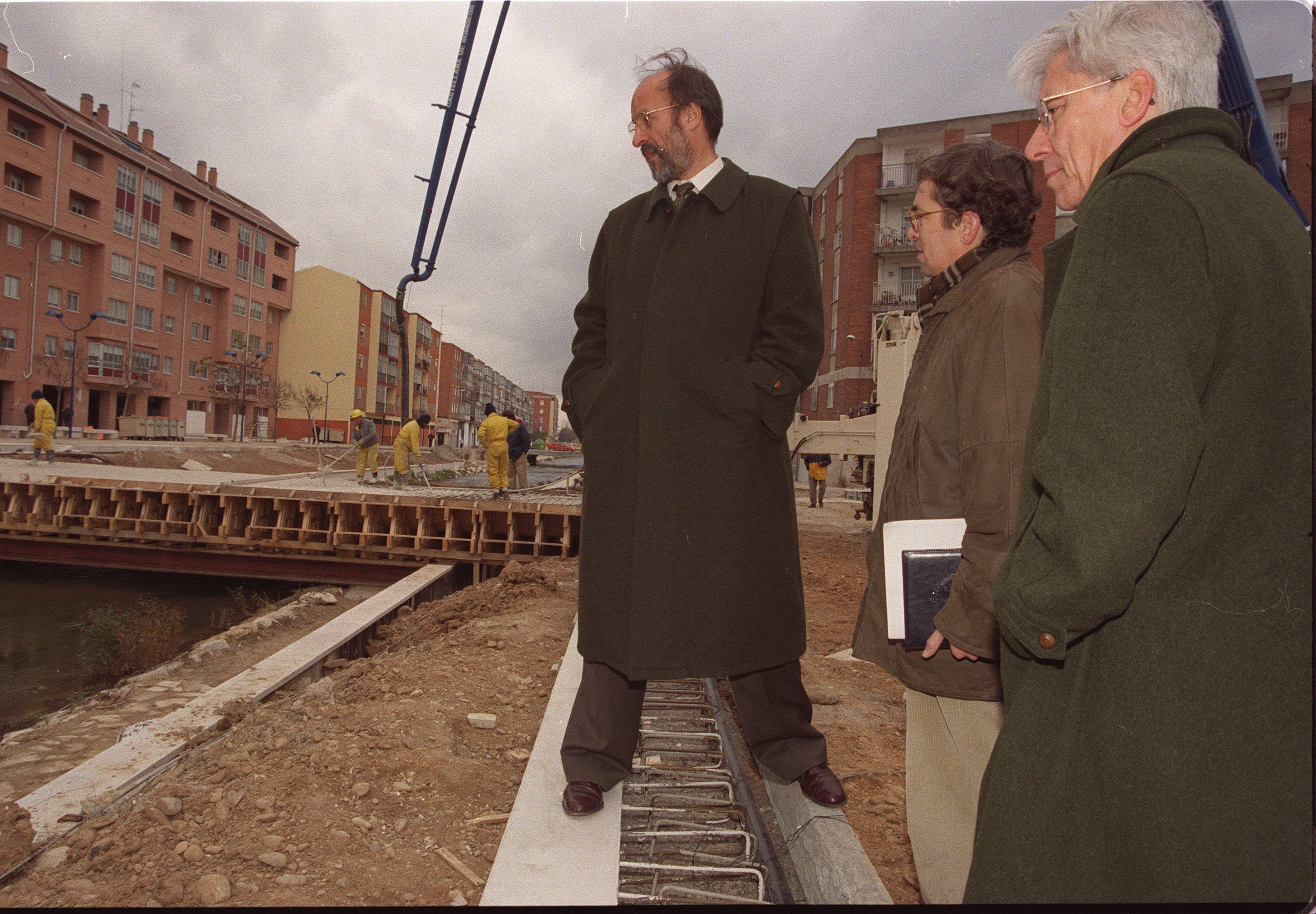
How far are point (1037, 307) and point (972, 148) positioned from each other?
1.50ft

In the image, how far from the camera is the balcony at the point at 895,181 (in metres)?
32.0

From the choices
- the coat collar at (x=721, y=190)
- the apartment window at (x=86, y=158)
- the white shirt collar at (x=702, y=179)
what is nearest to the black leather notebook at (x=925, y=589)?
the coat collar at (x=721, y=190)

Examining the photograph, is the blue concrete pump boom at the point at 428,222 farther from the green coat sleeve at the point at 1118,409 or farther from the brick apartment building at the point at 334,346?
the brick apartment building at the point at 334,346

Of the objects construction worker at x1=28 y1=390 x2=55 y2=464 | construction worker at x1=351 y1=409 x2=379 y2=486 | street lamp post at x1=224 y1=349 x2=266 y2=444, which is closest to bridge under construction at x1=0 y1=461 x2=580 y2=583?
construction worker at x1=351 y1=409 x2=379 y2=486

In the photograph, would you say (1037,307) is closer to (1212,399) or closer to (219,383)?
(1212,399)

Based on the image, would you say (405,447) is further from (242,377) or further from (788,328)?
(242,377)

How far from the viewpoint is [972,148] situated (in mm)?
1815

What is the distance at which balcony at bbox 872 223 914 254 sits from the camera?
107 feet

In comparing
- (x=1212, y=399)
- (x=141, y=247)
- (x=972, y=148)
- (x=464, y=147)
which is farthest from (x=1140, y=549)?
(x=141, y=247)

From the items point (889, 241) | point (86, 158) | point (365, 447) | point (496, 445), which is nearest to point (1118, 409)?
point (496, 445)

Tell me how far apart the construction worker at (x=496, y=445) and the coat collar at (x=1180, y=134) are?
13002 mm

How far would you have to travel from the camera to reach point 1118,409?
2.93 ft

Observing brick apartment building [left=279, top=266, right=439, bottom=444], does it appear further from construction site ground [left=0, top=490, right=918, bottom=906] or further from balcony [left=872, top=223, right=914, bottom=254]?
construction site ground [left=0, top=490, right=918, bottom=906]

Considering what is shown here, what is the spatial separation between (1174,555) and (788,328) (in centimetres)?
132
